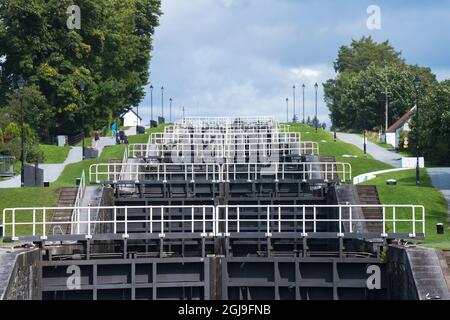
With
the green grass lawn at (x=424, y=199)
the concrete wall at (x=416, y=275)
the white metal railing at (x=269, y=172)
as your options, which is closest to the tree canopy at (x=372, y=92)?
the white metal railing at (x=269, y=172)

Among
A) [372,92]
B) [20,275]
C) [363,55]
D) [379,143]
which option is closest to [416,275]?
[20,275]

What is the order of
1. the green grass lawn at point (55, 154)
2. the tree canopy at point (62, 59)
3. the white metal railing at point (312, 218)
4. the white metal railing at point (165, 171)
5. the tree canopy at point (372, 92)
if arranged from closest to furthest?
the white metal railing at point (312, 218)
the white metal railing at point (165, 171)
the green grass lawn at point (55, 154)
the tree canopy at point (62, 59)
the tree canopy at point (372, 92)

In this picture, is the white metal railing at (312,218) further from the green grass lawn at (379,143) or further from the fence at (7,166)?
the green grass lawn at (379,143)

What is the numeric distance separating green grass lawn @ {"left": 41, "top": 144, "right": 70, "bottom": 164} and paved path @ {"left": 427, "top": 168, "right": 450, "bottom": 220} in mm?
24014

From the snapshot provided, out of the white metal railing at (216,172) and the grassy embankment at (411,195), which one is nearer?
the grassy embankment at (411,195)

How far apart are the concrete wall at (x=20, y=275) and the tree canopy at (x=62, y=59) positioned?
4202 cm

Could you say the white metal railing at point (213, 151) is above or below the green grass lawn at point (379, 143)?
below

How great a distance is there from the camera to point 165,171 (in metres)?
56.2

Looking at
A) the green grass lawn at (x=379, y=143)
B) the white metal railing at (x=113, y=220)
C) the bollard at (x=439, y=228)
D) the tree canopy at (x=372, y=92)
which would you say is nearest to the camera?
the bollard at (x=439, y=228)

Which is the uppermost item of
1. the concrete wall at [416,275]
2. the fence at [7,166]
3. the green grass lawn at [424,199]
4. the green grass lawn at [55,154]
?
the green grass lawn at [55,154]

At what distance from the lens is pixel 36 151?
224 feet

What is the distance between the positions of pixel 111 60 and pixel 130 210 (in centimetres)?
3975

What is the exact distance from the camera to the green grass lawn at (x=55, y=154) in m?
71.1

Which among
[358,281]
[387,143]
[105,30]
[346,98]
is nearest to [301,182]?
[358,281]
